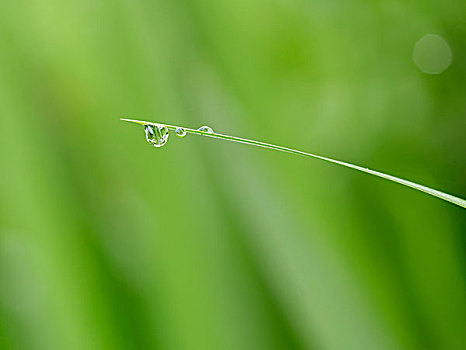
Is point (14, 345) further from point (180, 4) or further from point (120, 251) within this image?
point (180, 4)

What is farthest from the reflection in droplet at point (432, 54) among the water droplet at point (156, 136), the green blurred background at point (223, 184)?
the water droplet at point (156, 136)

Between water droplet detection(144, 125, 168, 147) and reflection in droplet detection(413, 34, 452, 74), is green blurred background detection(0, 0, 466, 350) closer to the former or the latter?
reflection in droplet detection(413, 34, 452, 74)

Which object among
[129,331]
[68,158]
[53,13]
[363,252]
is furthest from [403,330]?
[53,13]

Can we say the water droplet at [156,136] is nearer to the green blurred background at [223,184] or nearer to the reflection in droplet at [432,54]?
the green blurred background at [223,184]

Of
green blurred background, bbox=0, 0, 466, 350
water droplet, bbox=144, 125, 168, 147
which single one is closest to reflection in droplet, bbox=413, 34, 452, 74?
green blurred background, bbox=0, 0, 466, 350

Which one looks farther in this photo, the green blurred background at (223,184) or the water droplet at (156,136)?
the green blurred background at (223,184)

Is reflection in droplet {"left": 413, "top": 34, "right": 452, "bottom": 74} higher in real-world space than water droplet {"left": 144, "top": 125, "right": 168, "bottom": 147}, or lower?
lower

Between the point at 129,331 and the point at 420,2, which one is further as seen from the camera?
the point at 420,2
